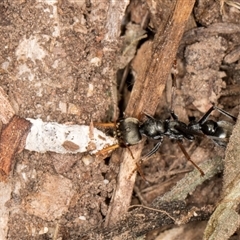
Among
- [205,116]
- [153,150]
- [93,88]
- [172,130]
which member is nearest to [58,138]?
[93,88]

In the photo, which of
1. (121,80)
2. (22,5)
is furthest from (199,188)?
(22,5)

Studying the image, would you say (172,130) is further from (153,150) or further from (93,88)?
(93,88)

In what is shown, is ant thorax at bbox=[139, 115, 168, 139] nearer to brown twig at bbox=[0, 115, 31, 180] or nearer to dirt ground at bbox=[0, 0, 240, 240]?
dirt ground at bbox=[0, 0, 240, 240]

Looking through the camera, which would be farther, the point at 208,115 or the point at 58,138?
the point at 208,115

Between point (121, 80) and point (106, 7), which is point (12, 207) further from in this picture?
point (106, 7)

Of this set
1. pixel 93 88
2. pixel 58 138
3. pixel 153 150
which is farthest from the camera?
pixel 153 150

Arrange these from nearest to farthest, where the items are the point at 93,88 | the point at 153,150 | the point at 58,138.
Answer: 1. the point at 58,138
2. the point at 93,88
3. the point at 153,150
